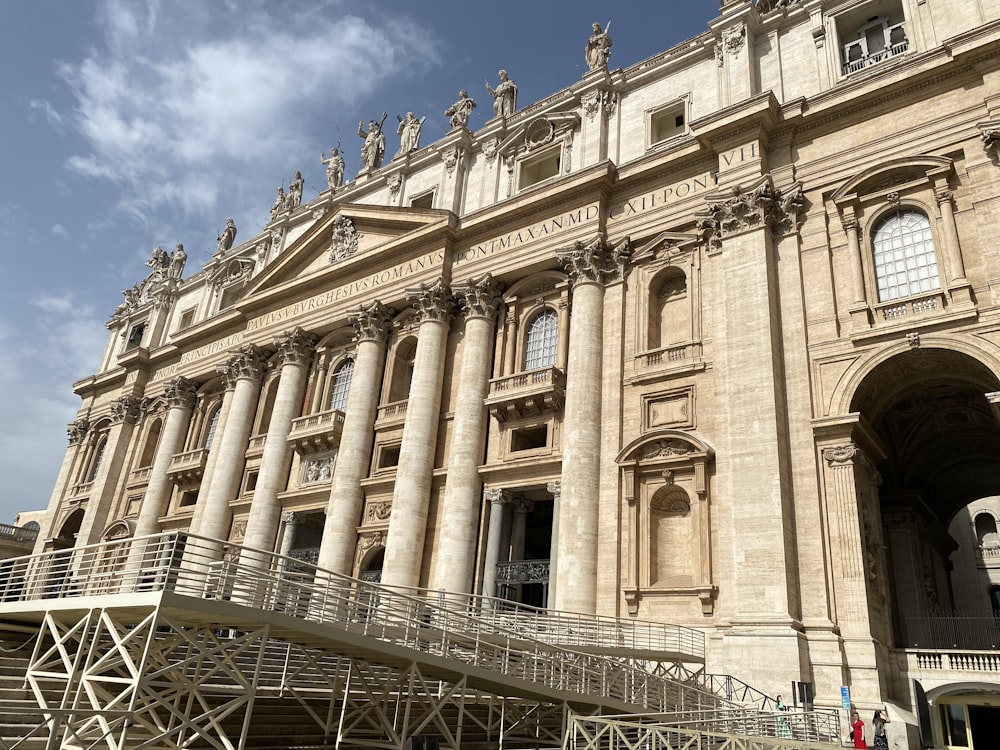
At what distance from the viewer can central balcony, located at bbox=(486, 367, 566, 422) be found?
24.8 metres

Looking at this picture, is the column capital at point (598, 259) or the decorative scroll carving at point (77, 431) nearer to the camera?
the column capital at point (598, 259)

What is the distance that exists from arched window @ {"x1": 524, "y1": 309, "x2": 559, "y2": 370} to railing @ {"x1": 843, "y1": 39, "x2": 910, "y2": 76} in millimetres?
12253

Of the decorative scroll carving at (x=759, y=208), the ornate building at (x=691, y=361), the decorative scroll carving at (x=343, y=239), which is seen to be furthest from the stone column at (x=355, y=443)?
the decorative scroll carving at (x=759, y=208)

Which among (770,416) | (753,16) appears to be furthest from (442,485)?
(753,16)

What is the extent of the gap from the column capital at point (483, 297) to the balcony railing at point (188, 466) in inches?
644

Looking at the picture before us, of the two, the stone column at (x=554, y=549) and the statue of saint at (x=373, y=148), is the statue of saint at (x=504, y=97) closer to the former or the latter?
the statue of saint at (x=373, y=148)

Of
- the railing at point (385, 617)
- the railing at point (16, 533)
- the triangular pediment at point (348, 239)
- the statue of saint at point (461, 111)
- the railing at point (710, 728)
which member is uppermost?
the statue of saint at point (461, 111)

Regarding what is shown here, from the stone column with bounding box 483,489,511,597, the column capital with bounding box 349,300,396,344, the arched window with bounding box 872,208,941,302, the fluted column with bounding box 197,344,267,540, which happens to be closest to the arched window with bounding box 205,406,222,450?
the fluted column with bounding box 197,344,267,540

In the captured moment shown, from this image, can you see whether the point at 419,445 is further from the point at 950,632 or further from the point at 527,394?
the point at 950,632

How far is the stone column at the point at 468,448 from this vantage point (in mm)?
24266

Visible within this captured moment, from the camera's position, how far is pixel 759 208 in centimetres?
2248

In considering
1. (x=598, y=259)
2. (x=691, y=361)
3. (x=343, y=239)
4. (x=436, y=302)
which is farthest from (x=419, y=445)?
(x=343, y=239)

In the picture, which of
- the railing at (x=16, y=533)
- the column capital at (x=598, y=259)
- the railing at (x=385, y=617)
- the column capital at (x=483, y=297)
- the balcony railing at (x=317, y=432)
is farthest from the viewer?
the railing at (x=16, y=533)

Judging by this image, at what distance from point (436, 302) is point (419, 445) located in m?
5.65
